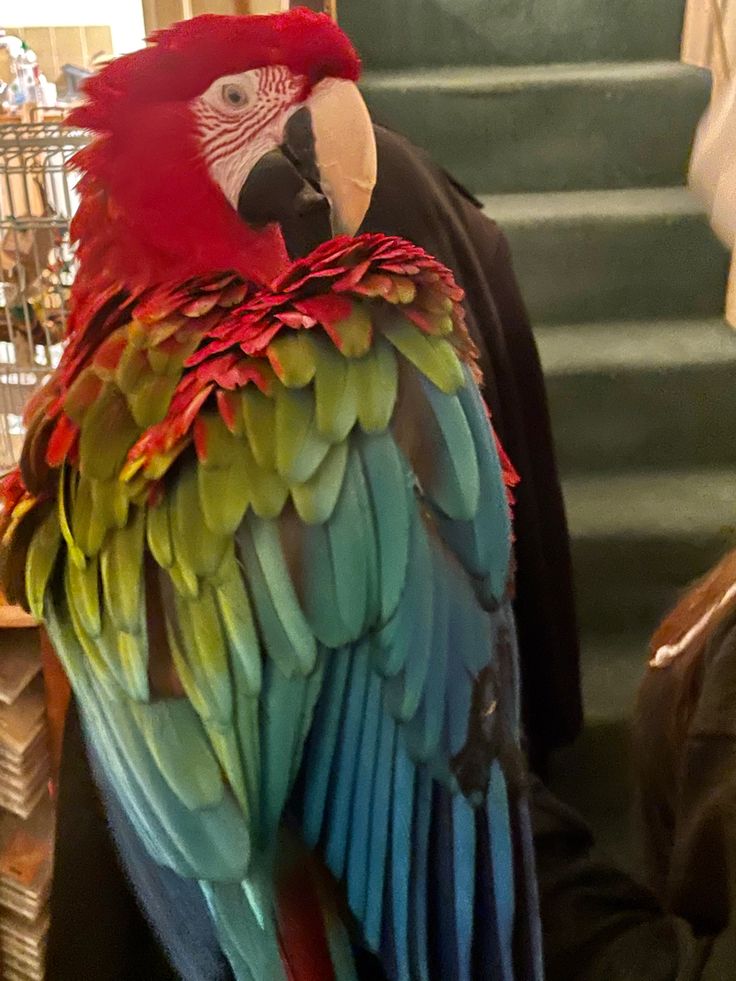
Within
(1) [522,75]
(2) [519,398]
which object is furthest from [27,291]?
(1) [522,75]

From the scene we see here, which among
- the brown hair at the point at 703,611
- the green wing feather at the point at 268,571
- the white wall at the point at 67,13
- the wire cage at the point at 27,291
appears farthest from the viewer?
the white wall at the point at 67,13

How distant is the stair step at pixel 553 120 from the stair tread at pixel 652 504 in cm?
47

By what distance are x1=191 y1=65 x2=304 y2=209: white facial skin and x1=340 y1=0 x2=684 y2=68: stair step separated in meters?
1.00

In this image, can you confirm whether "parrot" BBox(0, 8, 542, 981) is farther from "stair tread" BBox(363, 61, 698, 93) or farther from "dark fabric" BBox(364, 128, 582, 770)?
"stair tread" BBox(363, 61, 698, 93)

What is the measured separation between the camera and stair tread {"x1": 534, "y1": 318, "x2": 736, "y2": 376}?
119 cm

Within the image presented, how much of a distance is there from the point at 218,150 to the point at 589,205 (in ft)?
3.59

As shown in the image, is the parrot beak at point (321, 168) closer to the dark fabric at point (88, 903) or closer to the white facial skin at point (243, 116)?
the white facial skin at point (243, 116)

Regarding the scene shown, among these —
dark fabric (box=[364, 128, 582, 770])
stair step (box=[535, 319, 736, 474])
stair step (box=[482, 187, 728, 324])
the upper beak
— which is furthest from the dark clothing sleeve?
stair step (box=[482, 187, 728, 324])

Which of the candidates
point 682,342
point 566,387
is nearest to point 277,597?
point 566,387

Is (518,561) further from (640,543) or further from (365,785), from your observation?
(640,543)

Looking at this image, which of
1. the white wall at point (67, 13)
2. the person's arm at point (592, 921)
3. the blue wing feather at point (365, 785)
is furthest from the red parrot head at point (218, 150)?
the white wall at point (67, 13)

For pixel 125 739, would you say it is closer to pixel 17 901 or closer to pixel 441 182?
pixel 441 182

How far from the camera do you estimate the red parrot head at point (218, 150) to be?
10.7 inches

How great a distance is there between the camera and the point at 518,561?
51 cm
